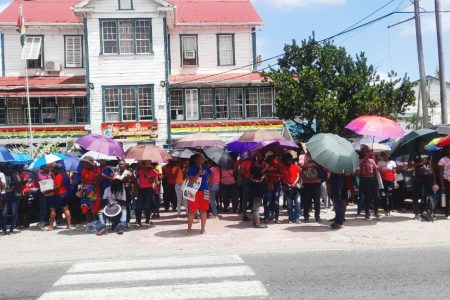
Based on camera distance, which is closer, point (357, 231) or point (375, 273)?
point (375, 273)

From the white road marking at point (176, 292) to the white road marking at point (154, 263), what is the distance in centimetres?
131

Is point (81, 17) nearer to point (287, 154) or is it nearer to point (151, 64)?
point (151, 64)

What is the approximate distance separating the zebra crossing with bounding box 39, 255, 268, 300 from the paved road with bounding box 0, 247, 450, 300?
0.04 feet

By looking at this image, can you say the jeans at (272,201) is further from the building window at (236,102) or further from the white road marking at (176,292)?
the building window at (236,102)

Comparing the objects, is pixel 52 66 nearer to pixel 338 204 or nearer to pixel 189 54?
pixel 189 54

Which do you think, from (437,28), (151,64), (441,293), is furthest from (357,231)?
(151,64)

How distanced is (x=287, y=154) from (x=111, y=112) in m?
16.2

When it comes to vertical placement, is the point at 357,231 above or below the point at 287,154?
below

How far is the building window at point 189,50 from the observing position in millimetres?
29016

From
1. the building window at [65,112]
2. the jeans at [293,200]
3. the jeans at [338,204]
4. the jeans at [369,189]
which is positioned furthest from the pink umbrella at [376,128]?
the building window at [65,112]

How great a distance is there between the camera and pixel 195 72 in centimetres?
2889

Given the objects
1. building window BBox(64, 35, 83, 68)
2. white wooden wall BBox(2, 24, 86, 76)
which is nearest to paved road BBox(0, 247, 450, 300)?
building window BBox(64, 35, 83, 68)

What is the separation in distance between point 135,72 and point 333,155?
1762cm

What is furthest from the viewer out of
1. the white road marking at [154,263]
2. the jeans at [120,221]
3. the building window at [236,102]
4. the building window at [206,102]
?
the building window at [236,102]
